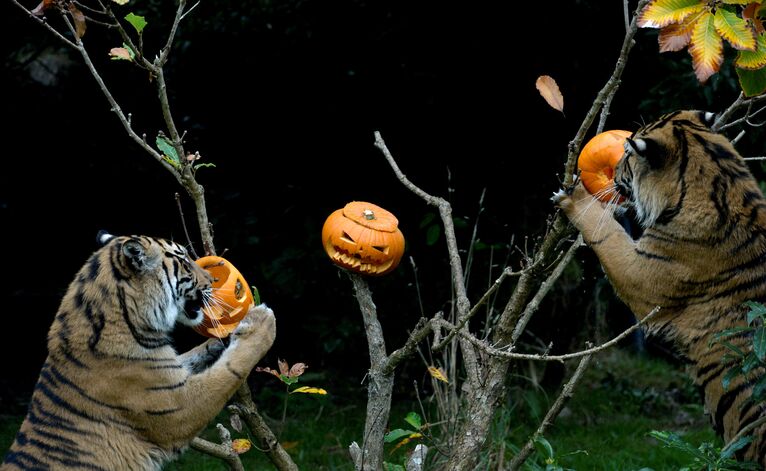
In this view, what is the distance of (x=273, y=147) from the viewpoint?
7.35 m

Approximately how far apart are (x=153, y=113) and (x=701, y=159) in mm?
4239

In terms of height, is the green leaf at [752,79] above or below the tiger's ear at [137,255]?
Answer: below

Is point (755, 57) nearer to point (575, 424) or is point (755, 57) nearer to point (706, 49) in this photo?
point (706, 49)

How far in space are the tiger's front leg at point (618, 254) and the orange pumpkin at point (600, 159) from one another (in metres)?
0.05

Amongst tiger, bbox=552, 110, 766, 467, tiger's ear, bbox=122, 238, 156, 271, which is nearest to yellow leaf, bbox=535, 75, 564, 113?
tiger, bbox=552, 110, 766, 467

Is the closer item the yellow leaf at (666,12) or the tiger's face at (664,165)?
the yellow leaf at (666,12)

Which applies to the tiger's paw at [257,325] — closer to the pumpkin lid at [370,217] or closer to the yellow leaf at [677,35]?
the pumpkin lid at [370,217]

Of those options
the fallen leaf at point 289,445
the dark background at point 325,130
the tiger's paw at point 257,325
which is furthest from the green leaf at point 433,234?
the tiger's paw at point 257,325

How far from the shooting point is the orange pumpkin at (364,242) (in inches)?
171

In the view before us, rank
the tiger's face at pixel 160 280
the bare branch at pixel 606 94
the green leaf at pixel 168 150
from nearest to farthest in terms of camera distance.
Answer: the bare branch at pixel 606 94
the green leaf at pixel 168 150
the tiger's face at pixel 160 280

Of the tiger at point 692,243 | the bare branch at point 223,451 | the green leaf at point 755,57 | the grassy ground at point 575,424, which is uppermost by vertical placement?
the green leaf at point 755,57

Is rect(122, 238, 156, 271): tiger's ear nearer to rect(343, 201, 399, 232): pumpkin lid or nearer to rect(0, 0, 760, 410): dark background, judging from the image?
rect(343, 201, 399, 232): pumpkin lid

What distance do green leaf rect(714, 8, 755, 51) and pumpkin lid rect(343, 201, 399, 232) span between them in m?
1.91

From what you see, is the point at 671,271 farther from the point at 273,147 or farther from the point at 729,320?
the point at 273,147
